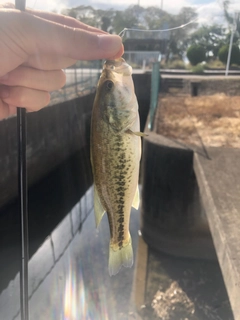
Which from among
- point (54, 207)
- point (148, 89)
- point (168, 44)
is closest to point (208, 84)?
point (148, 89)

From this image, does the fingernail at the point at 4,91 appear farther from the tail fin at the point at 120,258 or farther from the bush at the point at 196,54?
the bush at the point at 196,54

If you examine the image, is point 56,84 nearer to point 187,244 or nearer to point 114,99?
point 114,99

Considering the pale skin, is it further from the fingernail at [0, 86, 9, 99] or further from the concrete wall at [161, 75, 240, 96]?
the concrete wall at [161, 75, 240, 96]

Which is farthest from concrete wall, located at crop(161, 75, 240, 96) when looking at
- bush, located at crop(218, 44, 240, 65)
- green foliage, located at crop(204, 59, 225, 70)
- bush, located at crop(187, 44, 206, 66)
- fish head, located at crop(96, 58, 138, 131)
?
fish head, located at crop(96, 58, 138, 131)

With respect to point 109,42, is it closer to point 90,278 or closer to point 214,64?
point 90,278

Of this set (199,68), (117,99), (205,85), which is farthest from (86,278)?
(199,68)

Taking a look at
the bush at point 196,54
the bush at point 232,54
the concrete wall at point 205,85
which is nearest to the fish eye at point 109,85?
the concrete wall at point 205,85

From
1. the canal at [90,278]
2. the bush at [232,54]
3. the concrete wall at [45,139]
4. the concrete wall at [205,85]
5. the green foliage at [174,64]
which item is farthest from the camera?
the green foliage at [174,64]
